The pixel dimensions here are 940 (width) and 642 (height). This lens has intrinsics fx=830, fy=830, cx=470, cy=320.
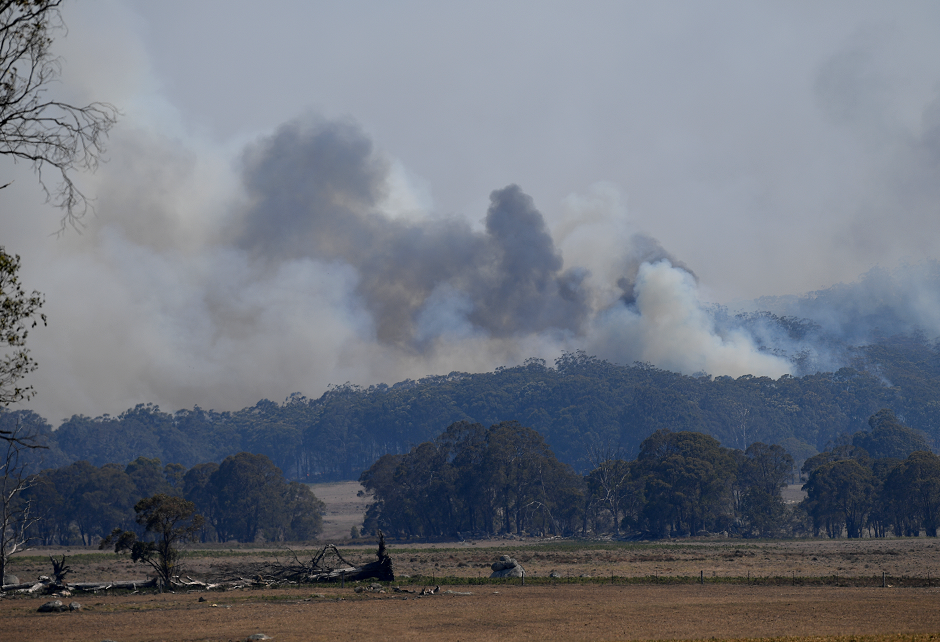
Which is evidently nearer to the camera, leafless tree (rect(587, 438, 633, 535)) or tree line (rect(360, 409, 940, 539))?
tree line (rect(360, 409, 940, 539))

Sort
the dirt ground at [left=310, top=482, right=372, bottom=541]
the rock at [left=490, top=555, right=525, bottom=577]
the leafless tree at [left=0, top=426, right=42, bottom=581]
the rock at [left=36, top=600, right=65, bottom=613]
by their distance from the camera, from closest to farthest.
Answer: the leafless tree at [left=0, top=426, right=42, bottom=581] → the rock at [left=36, top=600, right=65, bottom=613] → the rock at [left=490, top=555, right=525, bottom=577] → the dirt ground at [left=310, top=482, right=372, bottom=541]

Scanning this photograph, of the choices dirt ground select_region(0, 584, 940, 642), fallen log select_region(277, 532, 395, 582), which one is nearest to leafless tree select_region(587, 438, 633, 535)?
fallen log select_region(277, 532, 395, 582)

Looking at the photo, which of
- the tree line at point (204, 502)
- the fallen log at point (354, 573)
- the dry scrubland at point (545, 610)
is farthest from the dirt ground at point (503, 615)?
the tree line at point (204, 502)

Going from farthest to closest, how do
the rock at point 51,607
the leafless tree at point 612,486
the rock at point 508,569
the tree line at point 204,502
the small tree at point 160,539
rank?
1. the tree line at point 204,502
2. the leafless tree at point 612,486
3. the rock at point 508,569
4. the small tree at point 160,539
5. the rock at point 51,607

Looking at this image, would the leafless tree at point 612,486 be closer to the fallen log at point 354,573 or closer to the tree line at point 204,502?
the tree line at point 204,502

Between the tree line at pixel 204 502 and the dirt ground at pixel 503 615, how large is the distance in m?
78.6

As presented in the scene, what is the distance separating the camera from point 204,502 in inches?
4798

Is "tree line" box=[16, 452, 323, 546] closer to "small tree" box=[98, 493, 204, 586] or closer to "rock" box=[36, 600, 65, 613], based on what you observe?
"small tree" box=[98, 493, 204, 586]

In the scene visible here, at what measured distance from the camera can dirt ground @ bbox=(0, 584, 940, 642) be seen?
29016mm

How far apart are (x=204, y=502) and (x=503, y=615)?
97.6 metres

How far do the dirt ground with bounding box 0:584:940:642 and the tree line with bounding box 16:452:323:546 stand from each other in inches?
3096

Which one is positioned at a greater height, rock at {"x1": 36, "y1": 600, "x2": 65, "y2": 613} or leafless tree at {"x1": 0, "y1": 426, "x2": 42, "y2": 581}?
leafless tree at {"x1": 0, "y1": 426, "x2": 42, "y2": 581}

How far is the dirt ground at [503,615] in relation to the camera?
29.0m

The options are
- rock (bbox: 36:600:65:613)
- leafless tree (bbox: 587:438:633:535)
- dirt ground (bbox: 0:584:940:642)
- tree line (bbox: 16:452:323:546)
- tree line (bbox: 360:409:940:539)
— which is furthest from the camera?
tree line (bbox: 16:452:323:546)
